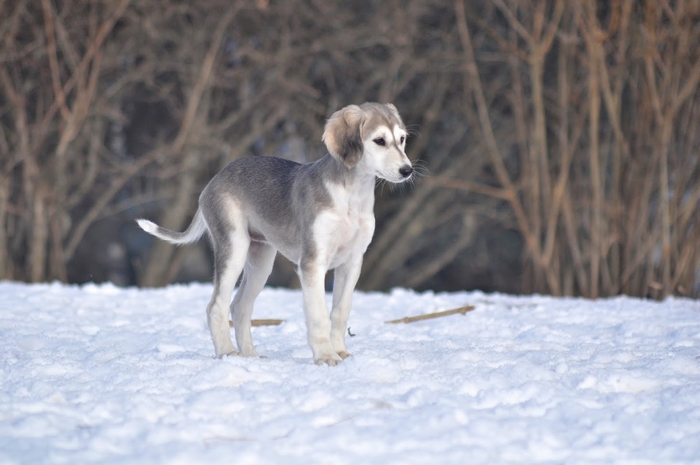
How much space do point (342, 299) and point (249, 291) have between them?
0.62 m

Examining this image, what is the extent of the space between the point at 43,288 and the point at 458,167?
7003mm

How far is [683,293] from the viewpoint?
9211mm

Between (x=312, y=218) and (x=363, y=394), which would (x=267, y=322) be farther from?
(x=363, y=394)

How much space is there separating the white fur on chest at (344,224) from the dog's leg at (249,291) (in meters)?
0.59

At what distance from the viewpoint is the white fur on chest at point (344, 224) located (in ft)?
17.0

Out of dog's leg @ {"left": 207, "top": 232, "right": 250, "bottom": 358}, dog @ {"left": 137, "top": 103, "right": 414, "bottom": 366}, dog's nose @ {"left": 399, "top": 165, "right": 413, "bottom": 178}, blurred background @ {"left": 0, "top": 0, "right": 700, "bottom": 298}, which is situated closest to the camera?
dog's nose @ {"left": 399, "top": 165, "right": 413, "bottom": 178}

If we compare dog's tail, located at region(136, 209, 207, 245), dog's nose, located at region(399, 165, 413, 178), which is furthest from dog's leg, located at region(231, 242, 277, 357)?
dog's nose, located at region(399, 165, 413, 178)

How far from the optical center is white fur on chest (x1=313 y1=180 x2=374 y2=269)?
5.19 meters

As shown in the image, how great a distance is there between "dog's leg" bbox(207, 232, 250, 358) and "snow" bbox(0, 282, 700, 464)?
20 cm

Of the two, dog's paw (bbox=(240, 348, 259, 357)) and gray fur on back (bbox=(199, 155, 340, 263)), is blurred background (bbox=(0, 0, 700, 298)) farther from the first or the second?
dog's paw (bbox=(240, 348, 259, 357))

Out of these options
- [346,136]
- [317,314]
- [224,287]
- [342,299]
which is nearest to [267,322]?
[224,287]

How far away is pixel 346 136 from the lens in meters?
5.21

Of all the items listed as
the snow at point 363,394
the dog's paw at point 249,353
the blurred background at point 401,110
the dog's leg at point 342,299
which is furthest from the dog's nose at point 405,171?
the blurred background at point 401,110

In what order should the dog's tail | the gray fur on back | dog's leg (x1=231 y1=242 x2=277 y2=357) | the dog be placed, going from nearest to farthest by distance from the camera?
the dog < the gray fur on back < dog's leg (x1=231 y1=242 x2=277 y2=357) < the dog's tail
